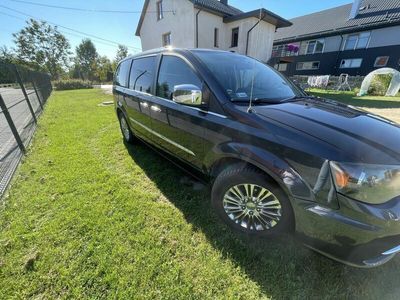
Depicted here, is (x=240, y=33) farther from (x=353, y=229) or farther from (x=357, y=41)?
(x=353, y=229)

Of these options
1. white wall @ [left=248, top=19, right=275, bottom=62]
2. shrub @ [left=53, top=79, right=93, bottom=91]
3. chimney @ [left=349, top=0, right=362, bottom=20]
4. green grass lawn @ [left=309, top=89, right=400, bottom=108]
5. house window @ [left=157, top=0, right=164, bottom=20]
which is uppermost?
chimney @ [left=349, top=0, right=362, bottom=20]

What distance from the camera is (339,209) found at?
1.40m

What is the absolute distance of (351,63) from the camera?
858 inches

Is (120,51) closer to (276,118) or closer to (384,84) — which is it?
(384,84)

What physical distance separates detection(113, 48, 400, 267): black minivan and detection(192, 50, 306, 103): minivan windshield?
0.06 ft

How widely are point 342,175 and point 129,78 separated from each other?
3695mm

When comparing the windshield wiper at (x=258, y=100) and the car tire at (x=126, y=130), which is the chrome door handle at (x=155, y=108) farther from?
the car tire at (x=126, y=130)

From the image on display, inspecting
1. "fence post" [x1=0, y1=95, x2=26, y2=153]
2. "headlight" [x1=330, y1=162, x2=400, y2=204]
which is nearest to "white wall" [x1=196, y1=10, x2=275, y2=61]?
"fence post" [x1=0, y1=95, x2=26, y2=153]

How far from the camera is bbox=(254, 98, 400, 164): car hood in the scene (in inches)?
54.6

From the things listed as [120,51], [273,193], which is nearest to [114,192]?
[273,193]

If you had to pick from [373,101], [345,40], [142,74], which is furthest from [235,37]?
[142,74]

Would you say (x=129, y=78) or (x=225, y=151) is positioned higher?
(x=129, y=78)

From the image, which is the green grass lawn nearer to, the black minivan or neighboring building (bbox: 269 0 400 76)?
neighboring building (bbox: 269 0 400 76)

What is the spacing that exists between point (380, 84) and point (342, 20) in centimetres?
1314
